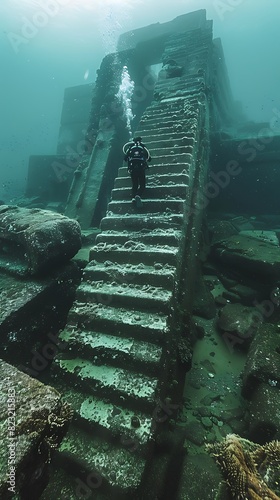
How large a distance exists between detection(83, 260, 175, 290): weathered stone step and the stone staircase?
0.02 m

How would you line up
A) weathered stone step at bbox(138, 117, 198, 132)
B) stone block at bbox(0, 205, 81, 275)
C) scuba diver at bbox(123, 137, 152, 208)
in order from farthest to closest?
weathered stone step at bbox(138, 117, 198, 132) → scuba diver at bbox(123, 137, 152, 208) → stone block at bbox(0, 205, 81, 275)

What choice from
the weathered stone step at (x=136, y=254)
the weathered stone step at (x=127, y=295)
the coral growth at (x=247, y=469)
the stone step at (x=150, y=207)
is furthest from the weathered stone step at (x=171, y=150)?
the coral growth at (x=247, y=469)

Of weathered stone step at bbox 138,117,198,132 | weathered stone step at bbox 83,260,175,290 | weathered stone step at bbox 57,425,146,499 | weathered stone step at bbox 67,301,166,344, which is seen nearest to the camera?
weathered stone step at bbox 57,425,146,499

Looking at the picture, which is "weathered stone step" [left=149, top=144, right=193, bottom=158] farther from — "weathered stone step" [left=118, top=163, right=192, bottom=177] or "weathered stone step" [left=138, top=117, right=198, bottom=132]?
"weathered stone step" [left=138, top=117, right=198, bottom=132]

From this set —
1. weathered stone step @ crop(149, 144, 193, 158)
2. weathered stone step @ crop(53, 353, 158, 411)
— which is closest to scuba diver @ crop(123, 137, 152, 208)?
weathered stone step @ crop(149, 144, 193, 158)

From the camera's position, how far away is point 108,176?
1013cm

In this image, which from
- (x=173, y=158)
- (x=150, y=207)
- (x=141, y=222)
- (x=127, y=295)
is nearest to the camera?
(x=127, y=295)

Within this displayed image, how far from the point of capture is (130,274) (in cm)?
395

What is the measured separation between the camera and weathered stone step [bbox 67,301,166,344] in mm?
3270

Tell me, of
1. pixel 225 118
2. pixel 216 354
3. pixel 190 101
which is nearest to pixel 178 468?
pixel 216 354

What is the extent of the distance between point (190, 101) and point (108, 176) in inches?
168

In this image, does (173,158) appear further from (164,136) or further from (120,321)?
(120,321)

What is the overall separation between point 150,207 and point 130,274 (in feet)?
5.05

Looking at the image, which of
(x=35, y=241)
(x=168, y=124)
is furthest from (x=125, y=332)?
(x=168, y=124)
